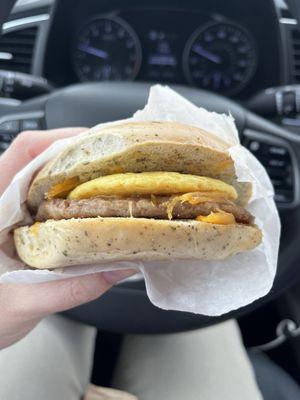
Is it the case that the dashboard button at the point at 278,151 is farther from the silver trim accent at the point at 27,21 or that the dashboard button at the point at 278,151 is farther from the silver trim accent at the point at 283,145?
the silver trim accent at the point at 27,21

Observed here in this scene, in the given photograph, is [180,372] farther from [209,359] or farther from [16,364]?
[16,364]

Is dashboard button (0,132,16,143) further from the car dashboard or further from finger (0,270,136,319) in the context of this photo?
finger (0,270,136,319)

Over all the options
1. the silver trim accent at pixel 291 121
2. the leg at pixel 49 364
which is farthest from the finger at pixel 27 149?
the silver trim accent at pixel 291 121

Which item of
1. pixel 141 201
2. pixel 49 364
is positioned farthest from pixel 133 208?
pixel 49 364

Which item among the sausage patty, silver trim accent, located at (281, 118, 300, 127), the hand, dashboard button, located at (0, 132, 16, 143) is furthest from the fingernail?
silver trim accent, located at (281, 118, 300, 127)

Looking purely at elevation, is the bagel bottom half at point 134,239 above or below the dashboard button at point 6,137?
above

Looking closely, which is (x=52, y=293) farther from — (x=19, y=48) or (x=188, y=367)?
(x=19, y=48)
